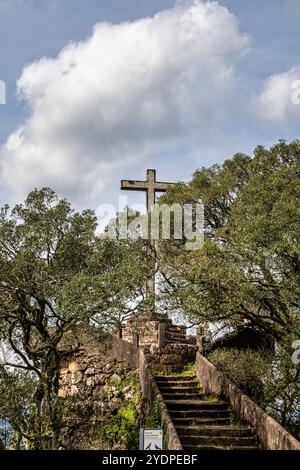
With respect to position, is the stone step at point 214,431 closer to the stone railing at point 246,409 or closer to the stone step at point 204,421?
the stone railing at point 246,409

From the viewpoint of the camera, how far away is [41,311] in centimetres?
1836

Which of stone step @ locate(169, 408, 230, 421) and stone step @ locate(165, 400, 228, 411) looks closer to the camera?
stone step @ locate(169, 408, 230, 421)

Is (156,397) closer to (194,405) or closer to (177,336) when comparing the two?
(194,405)

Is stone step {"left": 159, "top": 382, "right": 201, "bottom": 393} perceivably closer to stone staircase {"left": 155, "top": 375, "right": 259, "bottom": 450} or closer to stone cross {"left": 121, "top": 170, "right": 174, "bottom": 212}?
stone staircase {"left": 155, "top": 375, "right": 259, "bottom": 450}

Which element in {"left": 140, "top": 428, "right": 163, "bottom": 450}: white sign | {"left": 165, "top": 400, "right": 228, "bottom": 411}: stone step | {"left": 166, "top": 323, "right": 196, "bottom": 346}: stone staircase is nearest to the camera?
{"left": 140, "top": 428, "right": 163, "bottom": 450}: white sign

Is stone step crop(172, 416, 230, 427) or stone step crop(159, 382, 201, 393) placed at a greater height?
stone step crop(159, 382, 201, 393)

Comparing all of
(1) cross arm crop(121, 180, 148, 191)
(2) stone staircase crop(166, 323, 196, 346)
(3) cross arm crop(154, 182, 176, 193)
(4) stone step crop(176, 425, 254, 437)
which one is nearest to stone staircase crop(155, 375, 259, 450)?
(4) stone step crop(176, 425, 254, 437)

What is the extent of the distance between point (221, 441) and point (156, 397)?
304 cm

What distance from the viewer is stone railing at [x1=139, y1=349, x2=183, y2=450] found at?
51.6 feet

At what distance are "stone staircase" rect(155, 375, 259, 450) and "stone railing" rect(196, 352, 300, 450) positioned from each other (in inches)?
11.8

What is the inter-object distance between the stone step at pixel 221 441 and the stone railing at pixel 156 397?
0.80m

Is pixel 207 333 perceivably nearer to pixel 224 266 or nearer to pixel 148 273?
pixel 148 273

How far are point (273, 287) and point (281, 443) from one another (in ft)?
15.1

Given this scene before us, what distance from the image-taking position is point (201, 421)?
19312mm
